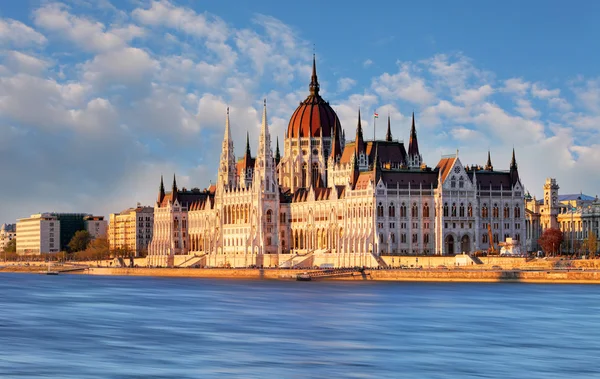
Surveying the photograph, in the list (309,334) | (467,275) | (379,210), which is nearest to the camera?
(309,334)

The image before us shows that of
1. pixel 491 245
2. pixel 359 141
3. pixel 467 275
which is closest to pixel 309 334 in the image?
pixel 467 275

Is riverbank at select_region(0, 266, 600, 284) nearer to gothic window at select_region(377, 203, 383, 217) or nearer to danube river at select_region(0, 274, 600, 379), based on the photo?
danube river at select_region(0, 274, 600, 379)

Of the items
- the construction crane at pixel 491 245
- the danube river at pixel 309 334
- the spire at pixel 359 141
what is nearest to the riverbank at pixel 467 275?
the danube river at pixel 309 334

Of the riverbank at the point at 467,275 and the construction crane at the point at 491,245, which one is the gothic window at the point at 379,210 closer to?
the riverbank at the point at 467,275

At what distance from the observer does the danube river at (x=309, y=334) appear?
69125mm

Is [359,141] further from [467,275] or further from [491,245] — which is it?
[467,275]

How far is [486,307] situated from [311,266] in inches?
3104

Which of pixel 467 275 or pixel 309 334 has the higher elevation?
pixel 467 275

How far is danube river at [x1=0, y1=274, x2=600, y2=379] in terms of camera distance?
2721 inches

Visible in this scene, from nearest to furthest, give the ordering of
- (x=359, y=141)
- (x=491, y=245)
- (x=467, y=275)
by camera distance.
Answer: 1. (x=467, y=275)
2. (x=491, y=245)
3. (x=359, y=141)

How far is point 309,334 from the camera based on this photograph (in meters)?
86.4

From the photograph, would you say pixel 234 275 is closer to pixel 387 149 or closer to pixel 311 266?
pixel 311 266

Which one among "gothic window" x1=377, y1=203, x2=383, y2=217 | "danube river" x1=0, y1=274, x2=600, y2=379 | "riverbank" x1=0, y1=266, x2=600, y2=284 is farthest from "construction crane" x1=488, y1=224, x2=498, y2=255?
"danube river" x1=0, y1=274, x2=600, y2=379

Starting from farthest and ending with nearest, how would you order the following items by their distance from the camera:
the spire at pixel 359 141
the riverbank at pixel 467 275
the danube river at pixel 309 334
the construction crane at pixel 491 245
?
the spire at pixel 359 141 → the construction crane at pixel 491 245 → the riverbank at pixel 467 275 → the danube river at pixel 309 334
